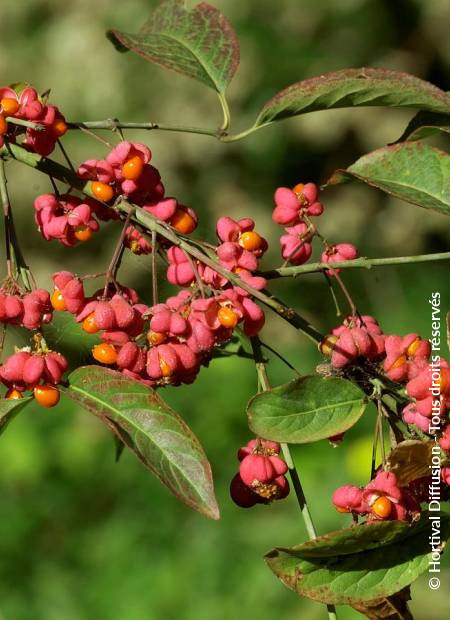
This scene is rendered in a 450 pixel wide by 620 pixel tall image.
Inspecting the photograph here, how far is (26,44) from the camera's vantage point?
Answer: 14.4 ft

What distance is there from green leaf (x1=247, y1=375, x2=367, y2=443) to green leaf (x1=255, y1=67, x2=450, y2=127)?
1.06 ft

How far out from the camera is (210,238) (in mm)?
2770

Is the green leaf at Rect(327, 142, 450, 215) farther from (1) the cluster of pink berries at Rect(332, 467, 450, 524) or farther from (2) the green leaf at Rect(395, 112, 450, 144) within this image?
(1) the cluster of pink berries at Rect(332, 467, 450, 524)

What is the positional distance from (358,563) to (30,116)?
560 millimetres

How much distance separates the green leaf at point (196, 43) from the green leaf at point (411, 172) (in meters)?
0.24

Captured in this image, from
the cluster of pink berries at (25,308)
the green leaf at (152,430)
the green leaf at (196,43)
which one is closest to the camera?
the green leaf at (152,430)

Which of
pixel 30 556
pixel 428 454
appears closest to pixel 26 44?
pixel 30 556

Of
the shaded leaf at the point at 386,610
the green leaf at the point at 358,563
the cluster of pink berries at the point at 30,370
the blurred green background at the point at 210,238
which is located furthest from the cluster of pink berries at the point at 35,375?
the blurred green background at the point at 210,238

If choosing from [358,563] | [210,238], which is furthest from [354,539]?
[210,238]

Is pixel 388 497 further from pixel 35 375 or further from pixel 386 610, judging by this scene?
pixel 35 375

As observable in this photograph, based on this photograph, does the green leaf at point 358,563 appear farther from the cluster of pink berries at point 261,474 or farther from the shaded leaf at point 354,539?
the cluster of pink berries at point 261,474

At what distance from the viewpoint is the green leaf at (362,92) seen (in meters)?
1.02

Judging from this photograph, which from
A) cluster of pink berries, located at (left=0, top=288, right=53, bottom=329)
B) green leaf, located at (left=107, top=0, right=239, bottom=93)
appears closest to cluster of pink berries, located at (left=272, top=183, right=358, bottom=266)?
green leaf, located at (left=107, top=0, right=239, bottom=93)

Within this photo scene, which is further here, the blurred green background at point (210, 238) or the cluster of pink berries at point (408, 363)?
the blurred green background at point (210, 238)
